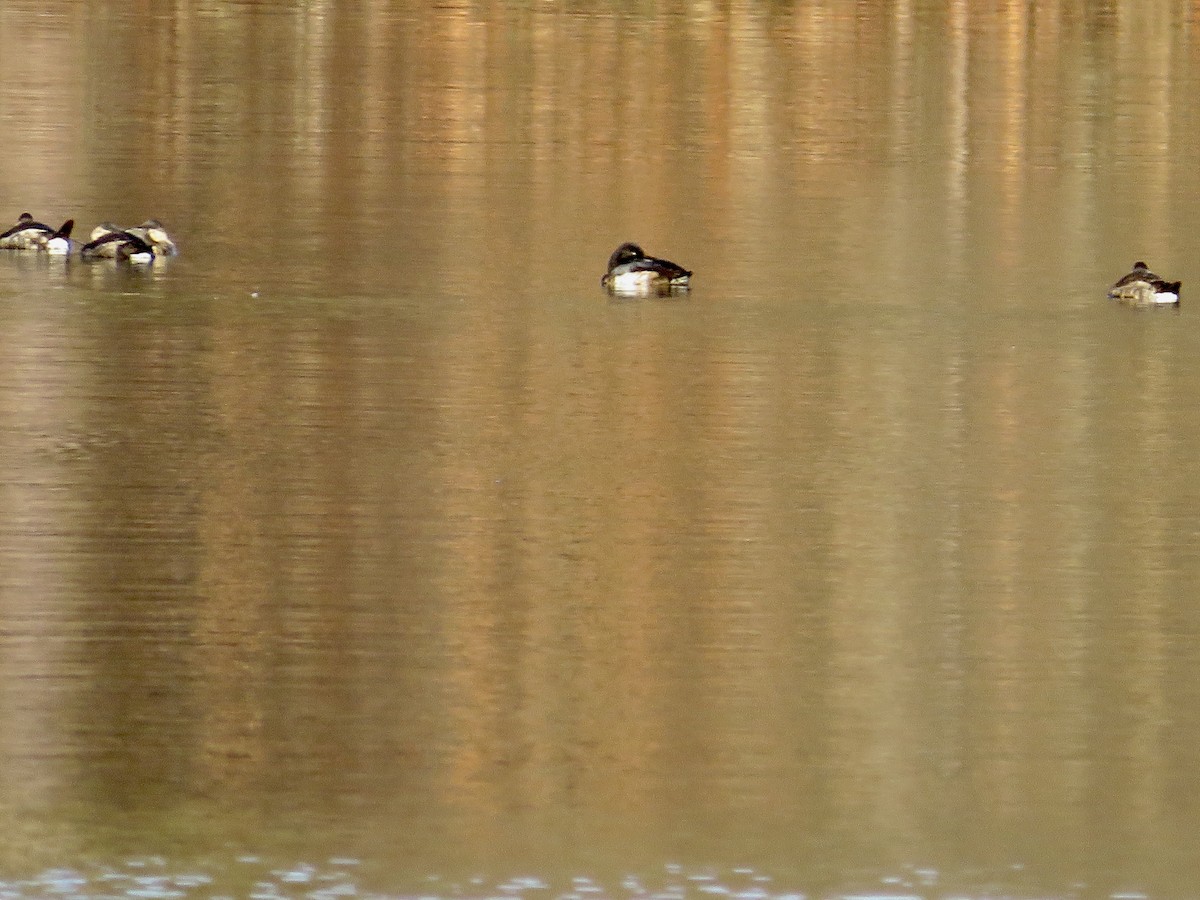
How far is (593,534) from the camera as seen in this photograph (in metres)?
12.8

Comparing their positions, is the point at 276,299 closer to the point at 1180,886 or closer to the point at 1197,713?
the point at 1197,713

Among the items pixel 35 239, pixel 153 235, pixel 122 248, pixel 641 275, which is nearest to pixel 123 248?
pixel 122 248

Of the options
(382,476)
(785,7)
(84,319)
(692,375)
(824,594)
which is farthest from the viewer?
(785,7)

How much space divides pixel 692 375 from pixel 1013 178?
39.9 feet

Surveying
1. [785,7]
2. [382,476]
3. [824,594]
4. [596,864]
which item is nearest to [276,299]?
[382,476]

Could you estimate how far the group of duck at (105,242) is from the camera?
68.7 feet

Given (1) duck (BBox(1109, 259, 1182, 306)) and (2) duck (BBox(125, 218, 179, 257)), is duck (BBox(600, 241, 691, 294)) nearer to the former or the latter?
(1) duck (BBox(1109, 259, 1182, 306))

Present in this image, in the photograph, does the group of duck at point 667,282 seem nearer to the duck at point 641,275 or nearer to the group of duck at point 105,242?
the duck at point 641,275

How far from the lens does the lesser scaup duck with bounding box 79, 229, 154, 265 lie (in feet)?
68.6

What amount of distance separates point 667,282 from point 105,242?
155 inches

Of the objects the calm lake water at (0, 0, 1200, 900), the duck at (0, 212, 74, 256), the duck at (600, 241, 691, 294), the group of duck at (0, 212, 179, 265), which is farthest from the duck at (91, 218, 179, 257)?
the duck at (600, 241, 691, 294)

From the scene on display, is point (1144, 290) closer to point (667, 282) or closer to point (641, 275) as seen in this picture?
point (667, 282)

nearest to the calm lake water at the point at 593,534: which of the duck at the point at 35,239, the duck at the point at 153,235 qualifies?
the duck at the point at 35,239

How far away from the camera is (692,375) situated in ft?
55.8
